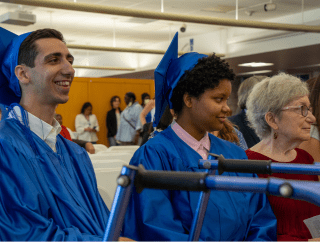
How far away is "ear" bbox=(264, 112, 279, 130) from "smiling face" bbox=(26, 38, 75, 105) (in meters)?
1.02

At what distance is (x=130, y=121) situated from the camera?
9438 mm

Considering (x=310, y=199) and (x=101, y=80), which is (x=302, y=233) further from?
(x=101, y=80)

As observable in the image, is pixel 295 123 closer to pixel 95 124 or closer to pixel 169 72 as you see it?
pixel 169 72

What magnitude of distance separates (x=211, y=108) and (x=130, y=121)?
7.92 meters

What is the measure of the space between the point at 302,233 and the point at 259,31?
884cm

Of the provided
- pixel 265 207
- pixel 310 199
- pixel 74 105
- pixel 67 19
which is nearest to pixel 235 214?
pixel 265 207

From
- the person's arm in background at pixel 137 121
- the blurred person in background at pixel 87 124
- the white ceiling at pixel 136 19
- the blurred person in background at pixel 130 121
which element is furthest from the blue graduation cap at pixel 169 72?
the blurred person in background at pixel 87 124

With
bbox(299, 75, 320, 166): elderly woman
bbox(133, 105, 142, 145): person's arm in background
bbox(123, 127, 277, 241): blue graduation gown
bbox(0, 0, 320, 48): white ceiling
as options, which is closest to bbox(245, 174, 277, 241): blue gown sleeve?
bbox(123, 127, 277, 241): blue graduation gown

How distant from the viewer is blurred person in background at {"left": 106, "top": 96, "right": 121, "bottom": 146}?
10.9 meters

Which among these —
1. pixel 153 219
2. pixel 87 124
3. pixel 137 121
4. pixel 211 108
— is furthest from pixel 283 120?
pixel 87 124

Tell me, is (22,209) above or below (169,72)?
below

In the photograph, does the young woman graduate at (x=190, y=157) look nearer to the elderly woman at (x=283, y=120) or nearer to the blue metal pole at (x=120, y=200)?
the elderly woman at (x=283, y=120)

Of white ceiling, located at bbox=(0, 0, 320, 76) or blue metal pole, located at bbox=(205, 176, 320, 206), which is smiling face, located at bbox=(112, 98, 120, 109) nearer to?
white ceiling, located at bbox=(0, 0, 320, 76)

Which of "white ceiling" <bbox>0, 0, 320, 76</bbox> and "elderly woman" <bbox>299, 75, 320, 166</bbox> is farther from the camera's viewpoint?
"white ceiling" <bbox>0, 0, 320, 76</bbox>
